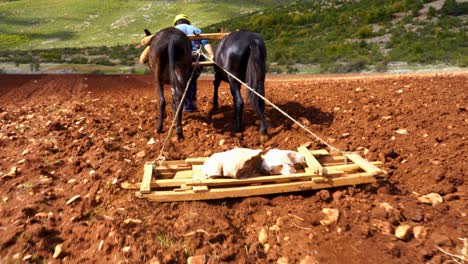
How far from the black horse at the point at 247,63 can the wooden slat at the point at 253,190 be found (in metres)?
2.53

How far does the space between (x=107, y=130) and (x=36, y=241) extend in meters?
3.43

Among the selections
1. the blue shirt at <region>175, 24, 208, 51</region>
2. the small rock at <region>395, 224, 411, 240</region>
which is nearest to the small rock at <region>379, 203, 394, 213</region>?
the small rock at <region>395, 224, 411, 240</region>

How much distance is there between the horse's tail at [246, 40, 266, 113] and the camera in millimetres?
6480

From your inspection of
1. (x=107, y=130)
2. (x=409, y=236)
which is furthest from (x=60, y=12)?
(x=409, y=236)

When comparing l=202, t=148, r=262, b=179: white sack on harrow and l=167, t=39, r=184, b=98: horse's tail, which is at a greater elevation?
l=167, t=39, r=184, b=98: horse's tail

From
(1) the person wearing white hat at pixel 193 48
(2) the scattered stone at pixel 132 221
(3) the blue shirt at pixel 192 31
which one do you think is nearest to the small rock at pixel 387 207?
(2) the scattered stone at pixel 132 221

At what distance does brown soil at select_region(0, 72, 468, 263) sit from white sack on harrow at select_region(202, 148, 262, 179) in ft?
1.00

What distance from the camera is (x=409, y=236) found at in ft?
11.5

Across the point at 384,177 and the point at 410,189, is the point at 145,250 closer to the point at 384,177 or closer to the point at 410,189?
the point at 384,177

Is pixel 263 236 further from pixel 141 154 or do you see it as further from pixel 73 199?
pixel 141 154

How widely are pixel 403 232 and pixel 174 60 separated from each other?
14.4 feet

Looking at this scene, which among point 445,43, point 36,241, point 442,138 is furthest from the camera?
point 445,43

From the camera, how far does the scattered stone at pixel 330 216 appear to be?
3.79m

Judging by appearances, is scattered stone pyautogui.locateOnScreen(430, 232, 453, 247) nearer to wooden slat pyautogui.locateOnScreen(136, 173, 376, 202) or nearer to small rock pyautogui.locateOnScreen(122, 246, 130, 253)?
wooden slat pyautogui.locateOnScreen(136, 173, 376, 202)
